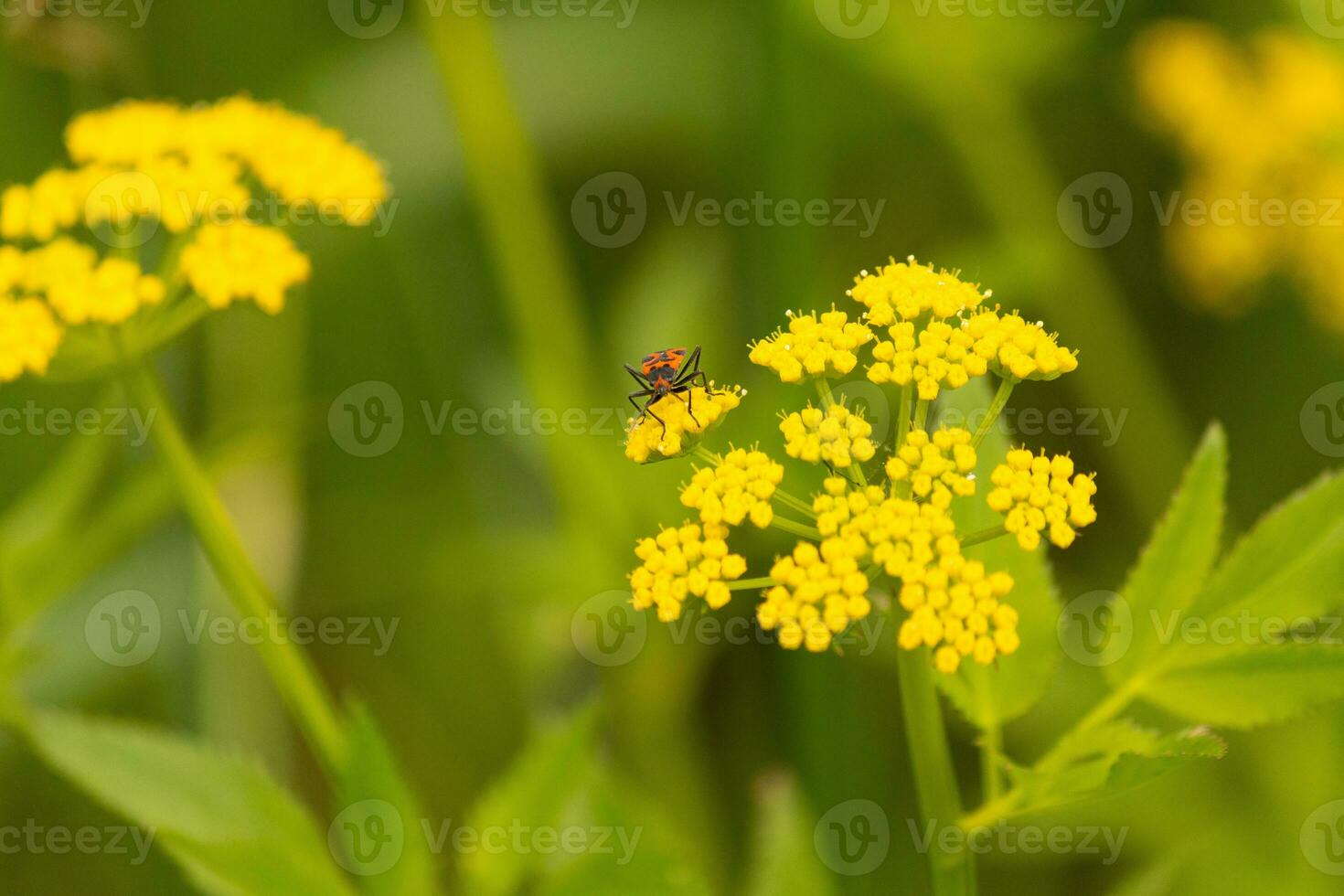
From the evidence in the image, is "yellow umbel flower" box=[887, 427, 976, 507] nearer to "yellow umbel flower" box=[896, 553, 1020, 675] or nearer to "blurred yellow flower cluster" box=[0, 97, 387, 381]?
"yellow umbel flower" box=[896, 553, 1020, 675]

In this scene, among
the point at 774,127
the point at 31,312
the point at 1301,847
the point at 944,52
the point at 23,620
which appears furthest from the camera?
the point at 944,52

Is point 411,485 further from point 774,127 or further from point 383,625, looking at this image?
point 774,127

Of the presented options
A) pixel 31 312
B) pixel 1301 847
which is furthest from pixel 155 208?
pixel 1301 847

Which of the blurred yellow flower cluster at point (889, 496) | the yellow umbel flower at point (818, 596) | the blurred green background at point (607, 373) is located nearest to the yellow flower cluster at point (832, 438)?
the blurred yellow flower cluster at point (889, 496)

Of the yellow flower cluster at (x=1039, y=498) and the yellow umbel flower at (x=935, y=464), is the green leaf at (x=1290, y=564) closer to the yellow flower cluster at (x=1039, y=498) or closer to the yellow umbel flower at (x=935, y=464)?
the yellow flower cluster at (x=1039, y=498)

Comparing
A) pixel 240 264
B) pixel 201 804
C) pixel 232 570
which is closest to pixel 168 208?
pixel 240 264

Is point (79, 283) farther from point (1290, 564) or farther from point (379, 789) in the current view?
point (1290, 564)

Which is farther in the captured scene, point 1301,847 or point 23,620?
point 1301,847

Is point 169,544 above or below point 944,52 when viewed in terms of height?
below
